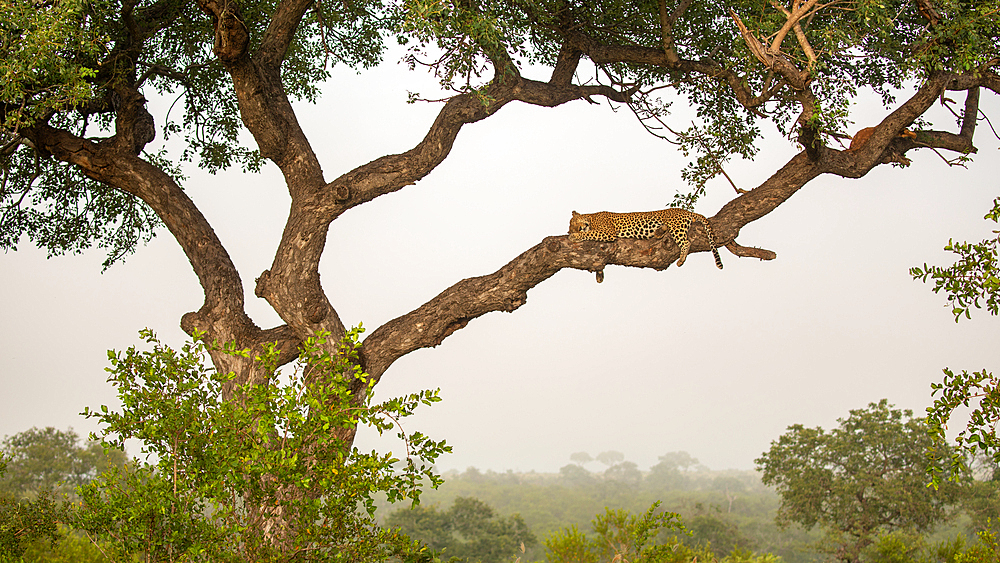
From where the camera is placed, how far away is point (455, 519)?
48.0 feet

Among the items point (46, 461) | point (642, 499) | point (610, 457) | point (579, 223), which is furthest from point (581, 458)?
point (579, 223)

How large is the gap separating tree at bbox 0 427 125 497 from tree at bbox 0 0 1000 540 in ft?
25.0

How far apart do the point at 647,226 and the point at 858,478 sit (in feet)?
25.0

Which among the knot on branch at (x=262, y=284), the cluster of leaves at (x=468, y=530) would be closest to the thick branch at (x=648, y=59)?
the knot on branch at (x=262, y=284)

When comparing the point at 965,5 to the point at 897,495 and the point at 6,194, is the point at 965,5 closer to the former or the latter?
the point at 897,495

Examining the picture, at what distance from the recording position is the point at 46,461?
42.3 ft

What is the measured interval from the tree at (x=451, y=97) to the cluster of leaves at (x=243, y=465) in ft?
3.88

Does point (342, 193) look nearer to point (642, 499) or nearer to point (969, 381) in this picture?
point (969, 381)

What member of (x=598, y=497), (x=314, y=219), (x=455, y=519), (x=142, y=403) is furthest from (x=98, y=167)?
(x=598, y=497)

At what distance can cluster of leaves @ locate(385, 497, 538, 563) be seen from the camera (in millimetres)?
14023

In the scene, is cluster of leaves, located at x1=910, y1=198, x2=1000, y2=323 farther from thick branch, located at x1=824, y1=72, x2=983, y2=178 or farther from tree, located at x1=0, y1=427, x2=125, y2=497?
tree, located at x1=0, y1=427, x2=125, y2=497

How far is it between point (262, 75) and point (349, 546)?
4.00m

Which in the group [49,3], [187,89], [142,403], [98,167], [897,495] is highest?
[187,89]

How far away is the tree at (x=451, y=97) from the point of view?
479 cm
